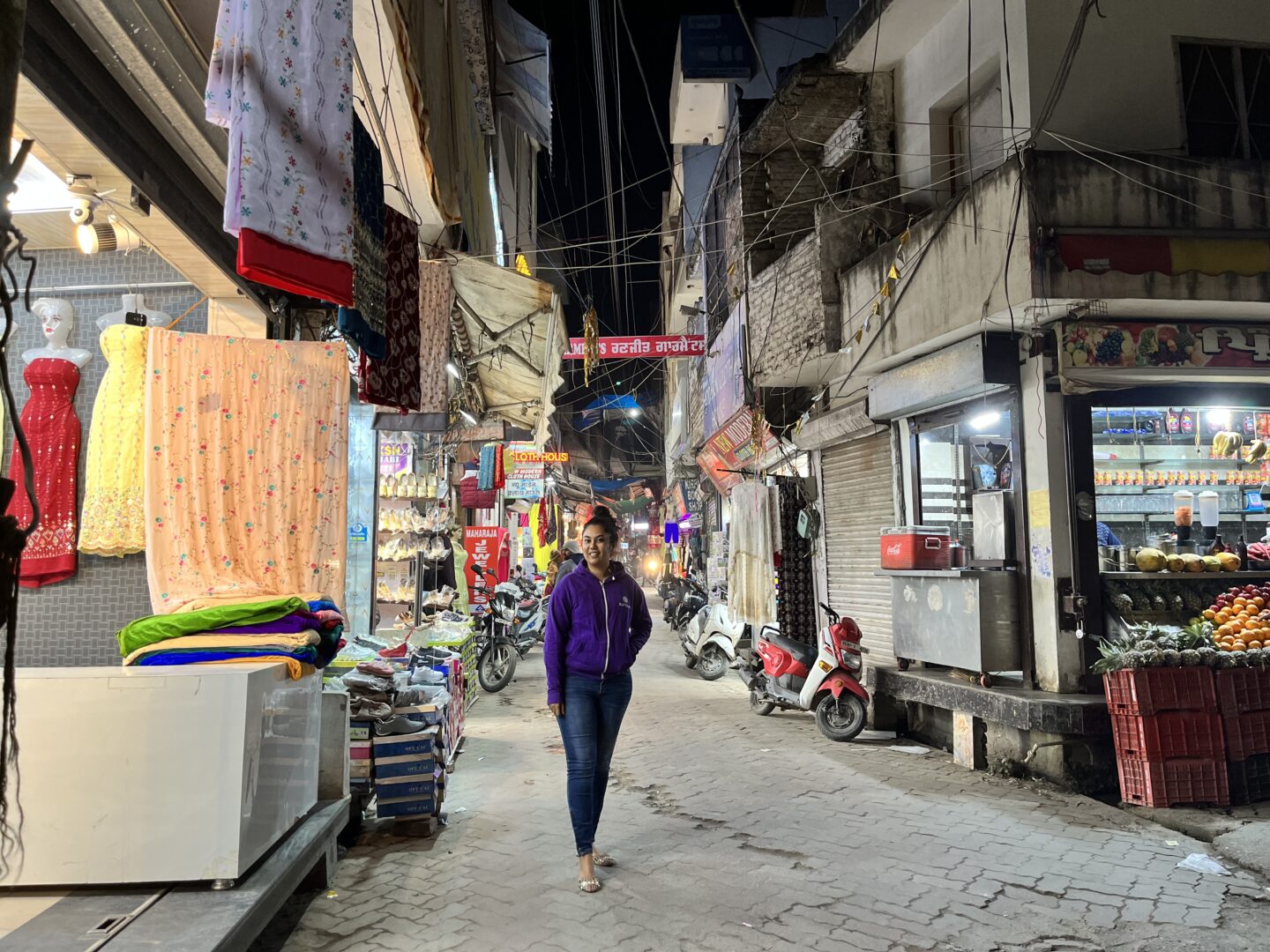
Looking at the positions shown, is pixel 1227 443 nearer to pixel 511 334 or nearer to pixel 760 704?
pixel 760 704

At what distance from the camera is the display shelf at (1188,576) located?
7.16m

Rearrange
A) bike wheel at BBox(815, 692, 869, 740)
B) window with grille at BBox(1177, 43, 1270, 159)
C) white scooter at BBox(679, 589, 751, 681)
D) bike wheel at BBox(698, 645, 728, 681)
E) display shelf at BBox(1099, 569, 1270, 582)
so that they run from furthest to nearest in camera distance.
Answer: bike wheel at BBox(698, 645, 728, 681)
white scooter at BBox(679, 589, 751, 681)
bike wheel at BBox(815, 692, 869, 740)
window with grille at BBox(1177, 43, 1270, 159)
display shelf at BBox(1099, 569, 1270, 582)

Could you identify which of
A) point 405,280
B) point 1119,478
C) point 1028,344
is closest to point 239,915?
point 405,280

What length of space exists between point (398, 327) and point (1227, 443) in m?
8.49

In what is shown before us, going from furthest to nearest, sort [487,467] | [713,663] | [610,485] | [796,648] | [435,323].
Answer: [610,485]
[487,467]
[713,663]
[796,648]
[435,323]

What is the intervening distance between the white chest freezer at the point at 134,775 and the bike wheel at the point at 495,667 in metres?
8.16

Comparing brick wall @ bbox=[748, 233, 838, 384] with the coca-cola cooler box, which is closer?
the coca-cola cooler box

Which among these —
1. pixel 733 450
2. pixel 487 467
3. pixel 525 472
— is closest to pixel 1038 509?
pixel 733 450

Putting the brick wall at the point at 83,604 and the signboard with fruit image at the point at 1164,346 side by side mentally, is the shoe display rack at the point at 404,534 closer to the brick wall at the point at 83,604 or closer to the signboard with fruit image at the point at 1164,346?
the brick wall at the point at 83,604

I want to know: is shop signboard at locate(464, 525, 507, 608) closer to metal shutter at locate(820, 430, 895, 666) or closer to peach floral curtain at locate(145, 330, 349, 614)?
metal shutter at locate(820, 430, 895, 666)

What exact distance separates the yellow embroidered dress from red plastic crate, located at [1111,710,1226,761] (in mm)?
6744

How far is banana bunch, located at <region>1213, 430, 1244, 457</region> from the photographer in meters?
8.70

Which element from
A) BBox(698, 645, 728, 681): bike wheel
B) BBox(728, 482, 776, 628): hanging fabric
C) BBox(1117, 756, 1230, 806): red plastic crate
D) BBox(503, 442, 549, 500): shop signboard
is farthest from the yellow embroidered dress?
BBox(503, 442, 549, 500): shop signboard

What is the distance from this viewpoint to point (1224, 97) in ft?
24.7
